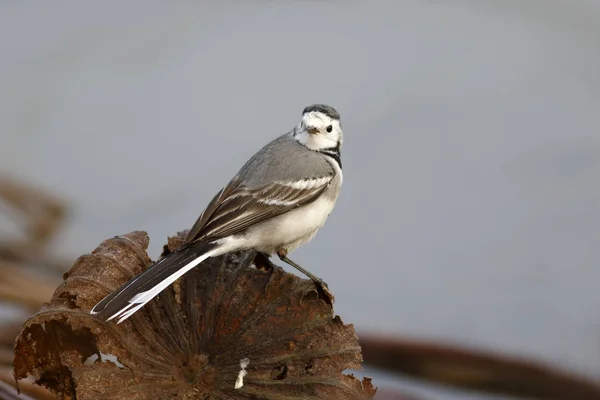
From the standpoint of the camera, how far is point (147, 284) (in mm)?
2850

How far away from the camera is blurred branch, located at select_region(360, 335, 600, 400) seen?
3670mm

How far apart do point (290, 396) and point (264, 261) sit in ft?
2.85

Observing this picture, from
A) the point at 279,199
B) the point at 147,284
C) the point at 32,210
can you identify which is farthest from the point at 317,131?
the point at 32,210

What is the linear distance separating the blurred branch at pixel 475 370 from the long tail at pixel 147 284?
3.81 ft

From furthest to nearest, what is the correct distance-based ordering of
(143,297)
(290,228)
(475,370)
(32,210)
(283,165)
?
(32,210), (283,165), (290,228), (475,370), (143,297)

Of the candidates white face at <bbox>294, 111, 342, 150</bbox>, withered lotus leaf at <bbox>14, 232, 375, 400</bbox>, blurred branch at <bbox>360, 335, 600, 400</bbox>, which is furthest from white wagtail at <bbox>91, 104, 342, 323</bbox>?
blurred branch at <bbox>360, 335, 600, 400</bbox>

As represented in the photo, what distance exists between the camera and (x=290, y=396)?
2764mm

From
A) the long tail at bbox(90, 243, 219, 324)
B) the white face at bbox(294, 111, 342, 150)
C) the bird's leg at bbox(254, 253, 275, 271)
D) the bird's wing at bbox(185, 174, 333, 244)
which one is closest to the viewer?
the long tail at bbox(90, 243, 219, 324)

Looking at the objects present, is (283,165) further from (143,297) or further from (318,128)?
(143,297)

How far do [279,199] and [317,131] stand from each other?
52cm

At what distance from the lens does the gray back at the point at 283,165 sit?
A: 4059 millimetres

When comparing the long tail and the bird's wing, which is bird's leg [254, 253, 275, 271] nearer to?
the bird's wing

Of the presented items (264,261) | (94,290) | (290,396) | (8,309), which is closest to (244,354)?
(290,396)

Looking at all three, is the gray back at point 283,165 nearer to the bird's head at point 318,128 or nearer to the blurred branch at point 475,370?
the bird's head at point 318,128
